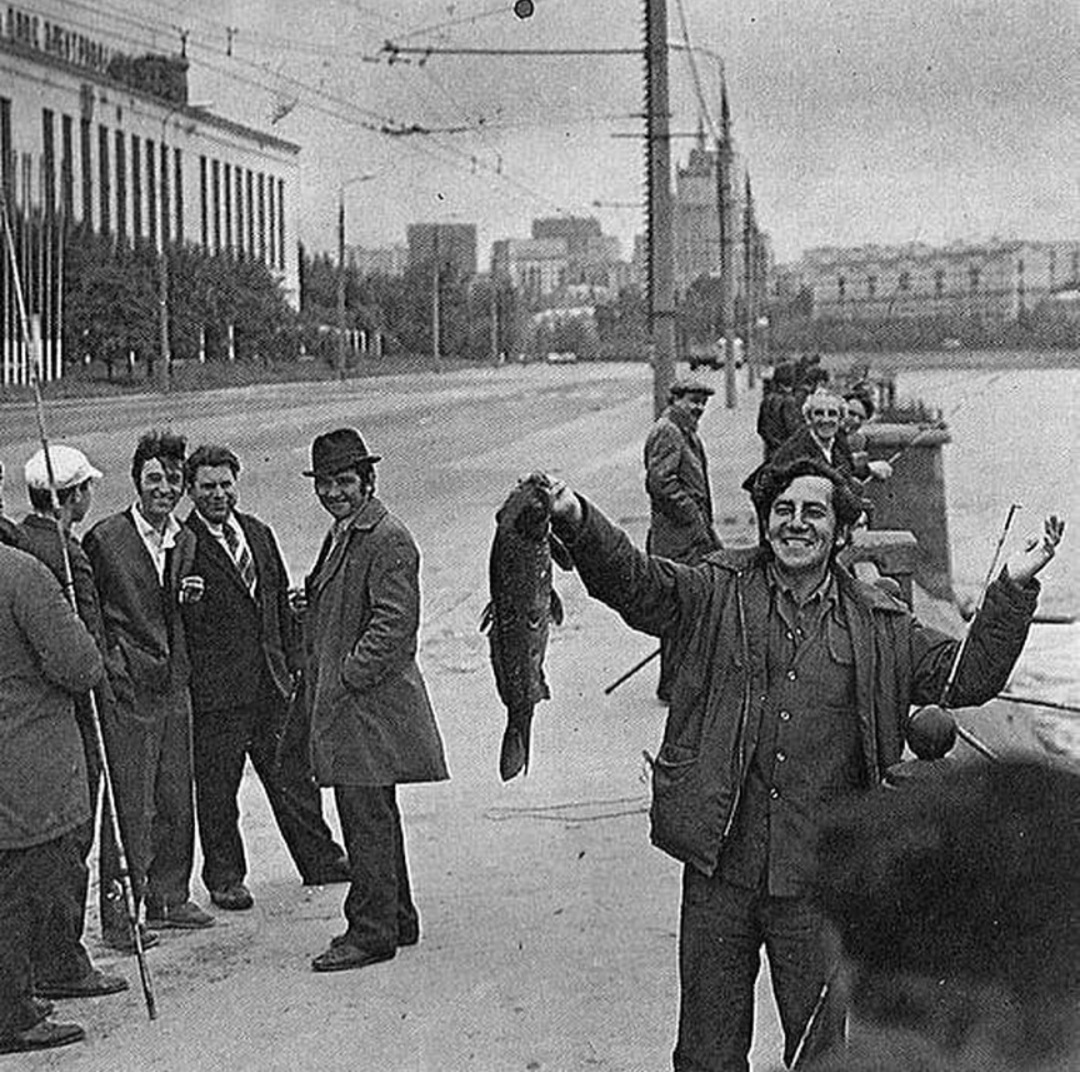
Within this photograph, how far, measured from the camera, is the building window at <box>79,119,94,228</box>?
934cm

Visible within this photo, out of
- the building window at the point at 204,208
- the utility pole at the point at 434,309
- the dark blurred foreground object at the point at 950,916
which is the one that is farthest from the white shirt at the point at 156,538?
the utility pole at the point at 434,309

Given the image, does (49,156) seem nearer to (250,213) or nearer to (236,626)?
(250,213)

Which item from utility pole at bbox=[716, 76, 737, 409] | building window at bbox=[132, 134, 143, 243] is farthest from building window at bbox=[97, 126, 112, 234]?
utility pole at bbox=[716, 76, 737, 409]

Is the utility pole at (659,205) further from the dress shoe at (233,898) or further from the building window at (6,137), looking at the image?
the dress shoe at (233,898)

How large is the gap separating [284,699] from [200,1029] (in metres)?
1.39

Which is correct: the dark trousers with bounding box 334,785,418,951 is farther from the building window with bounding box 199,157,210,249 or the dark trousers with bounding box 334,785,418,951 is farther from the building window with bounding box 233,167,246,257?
the building window with bounding box 233,167,246,257

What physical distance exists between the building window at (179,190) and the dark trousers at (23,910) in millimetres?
5143

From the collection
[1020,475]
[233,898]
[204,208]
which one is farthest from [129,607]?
[1020,475]

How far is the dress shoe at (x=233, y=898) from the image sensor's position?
19.9 ft

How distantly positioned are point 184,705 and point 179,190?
4302 mm

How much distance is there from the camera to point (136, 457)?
5621 mm

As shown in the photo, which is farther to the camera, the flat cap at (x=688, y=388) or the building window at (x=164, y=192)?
the building window at (x=164, y=192)

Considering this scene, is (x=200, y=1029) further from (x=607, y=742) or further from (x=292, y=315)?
(x=292, y=315)

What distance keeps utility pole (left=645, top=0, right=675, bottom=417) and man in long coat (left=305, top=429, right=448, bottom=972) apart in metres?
8.51
